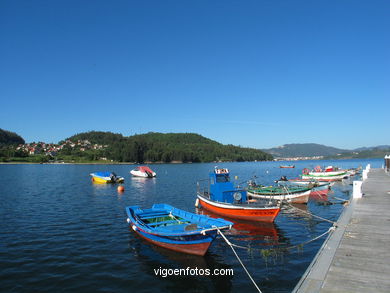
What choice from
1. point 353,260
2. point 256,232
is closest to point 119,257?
point 256,232

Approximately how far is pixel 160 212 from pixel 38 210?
15.3 m

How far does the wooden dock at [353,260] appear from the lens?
7.47m

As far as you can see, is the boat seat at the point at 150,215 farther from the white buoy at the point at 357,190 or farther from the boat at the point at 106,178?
the boat at the point at 106,178

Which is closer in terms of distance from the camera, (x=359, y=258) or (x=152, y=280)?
(x=359, y=258)

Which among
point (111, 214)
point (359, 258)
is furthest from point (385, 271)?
point (111, 214)

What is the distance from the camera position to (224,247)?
1633cm

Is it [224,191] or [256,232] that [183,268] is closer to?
[256,232]

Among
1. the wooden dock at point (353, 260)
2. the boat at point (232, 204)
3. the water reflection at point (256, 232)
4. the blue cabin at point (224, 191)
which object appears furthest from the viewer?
the blue cabin at point (224, 191)

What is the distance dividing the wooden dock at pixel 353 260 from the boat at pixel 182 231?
4.91 meters

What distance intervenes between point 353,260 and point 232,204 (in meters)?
13.7

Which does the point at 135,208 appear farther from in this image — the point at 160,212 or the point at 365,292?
the point at 365,292

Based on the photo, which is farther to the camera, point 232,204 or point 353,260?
point 232,204

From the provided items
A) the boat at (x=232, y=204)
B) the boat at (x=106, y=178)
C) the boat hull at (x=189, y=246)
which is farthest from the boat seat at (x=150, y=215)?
the boat at (x=106, y=178)

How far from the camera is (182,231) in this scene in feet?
46.0
